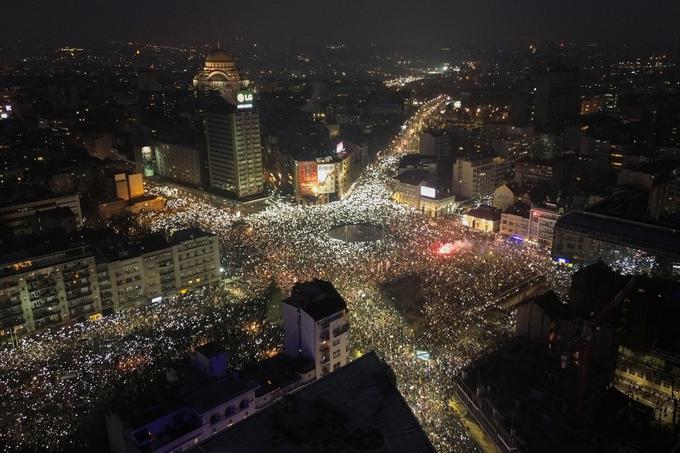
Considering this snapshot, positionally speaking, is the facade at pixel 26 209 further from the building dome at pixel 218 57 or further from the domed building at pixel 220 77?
the building dome at pixel 218 57

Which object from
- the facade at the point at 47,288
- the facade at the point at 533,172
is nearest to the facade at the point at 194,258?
the facade at the point at 47,288

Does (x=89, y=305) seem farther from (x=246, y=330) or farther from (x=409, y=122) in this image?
(x=409, y=122)

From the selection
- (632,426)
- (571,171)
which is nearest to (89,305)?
(632,426)

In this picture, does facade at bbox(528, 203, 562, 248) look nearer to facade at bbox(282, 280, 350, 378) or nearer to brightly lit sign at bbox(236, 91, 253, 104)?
facade at bbox(282, 280, 350, 378)

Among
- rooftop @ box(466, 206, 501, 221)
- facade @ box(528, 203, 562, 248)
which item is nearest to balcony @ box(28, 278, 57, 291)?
rooftop @ box(466, 206, 501, 221)

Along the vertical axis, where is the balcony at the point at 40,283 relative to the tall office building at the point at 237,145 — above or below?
below

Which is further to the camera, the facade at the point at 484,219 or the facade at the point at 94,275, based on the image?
the facade at the point at 484,219
